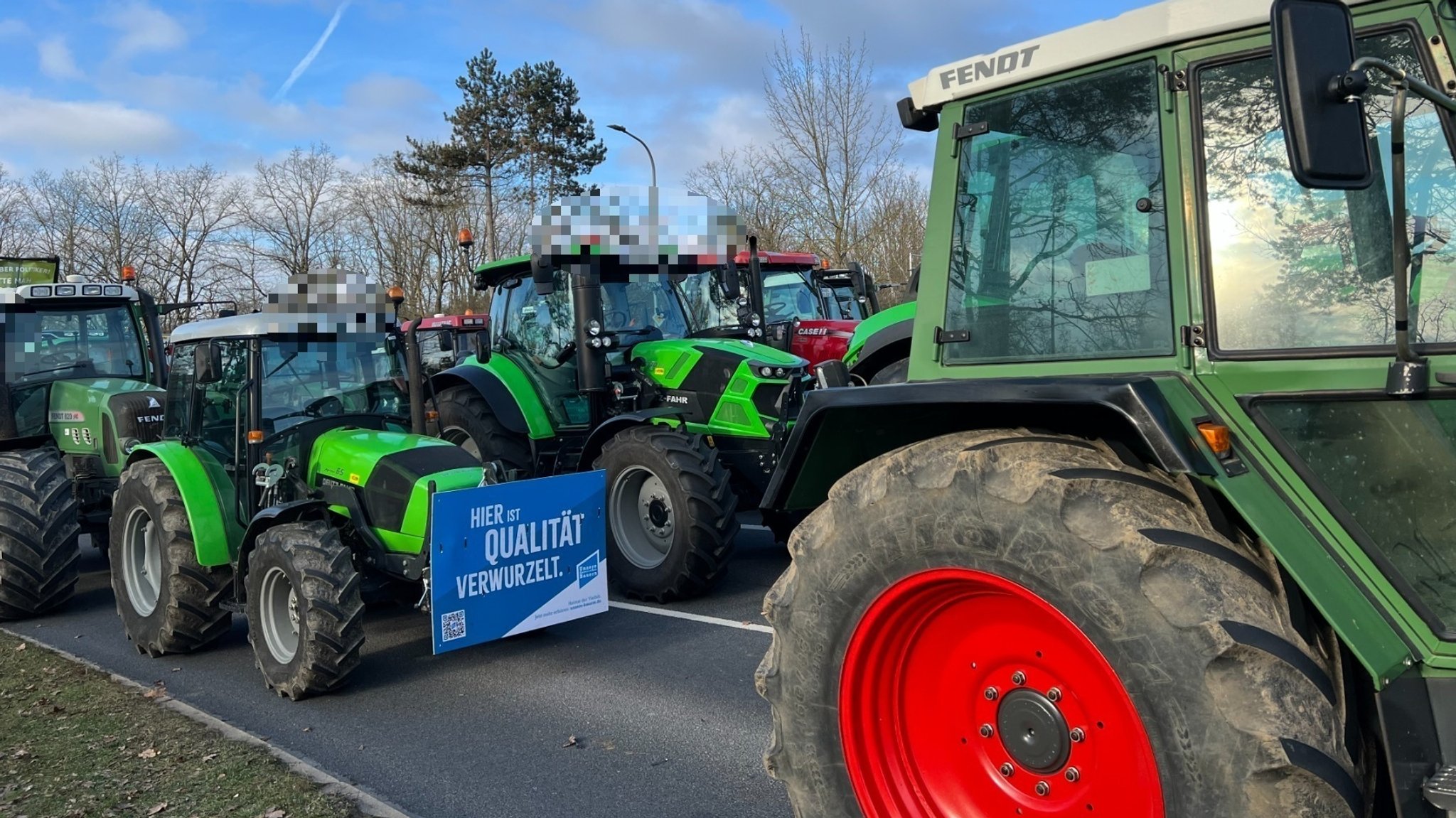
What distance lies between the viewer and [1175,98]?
2508mm

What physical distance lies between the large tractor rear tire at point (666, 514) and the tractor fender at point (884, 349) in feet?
4.14

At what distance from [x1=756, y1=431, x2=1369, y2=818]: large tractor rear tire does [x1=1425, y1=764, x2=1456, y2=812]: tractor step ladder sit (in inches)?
4.7

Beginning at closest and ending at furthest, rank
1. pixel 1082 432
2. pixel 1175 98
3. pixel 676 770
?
pixel 1175 98 → pixel 1082 432 → pixel 676 770

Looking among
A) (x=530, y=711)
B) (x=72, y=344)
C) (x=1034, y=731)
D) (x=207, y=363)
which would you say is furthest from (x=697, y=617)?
(x=72, y=344)

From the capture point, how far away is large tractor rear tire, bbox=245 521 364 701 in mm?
5211

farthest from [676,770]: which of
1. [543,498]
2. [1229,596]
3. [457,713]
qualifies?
[1229,596]

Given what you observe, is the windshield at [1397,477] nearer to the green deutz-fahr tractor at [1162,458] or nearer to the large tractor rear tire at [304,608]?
the green deutz-fahr tractor at [1162,458]

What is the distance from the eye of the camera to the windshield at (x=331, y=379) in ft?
20.2

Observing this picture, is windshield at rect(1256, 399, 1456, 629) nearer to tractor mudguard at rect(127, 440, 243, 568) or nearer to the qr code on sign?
the qr code on sign

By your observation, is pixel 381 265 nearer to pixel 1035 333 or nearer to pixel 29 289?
pixel 29 289

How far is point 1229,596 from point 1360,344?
25.6 inches

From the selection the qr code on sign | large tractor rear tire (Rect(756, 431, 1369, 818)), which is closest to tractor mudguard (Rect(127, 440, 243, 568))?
the qr code on sign

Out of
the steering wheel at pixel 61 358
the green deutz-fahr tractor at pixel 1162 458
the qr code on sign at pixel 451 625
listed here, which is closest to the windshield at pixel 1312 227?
the green deutz-fahr tractor at pixel 1162 458

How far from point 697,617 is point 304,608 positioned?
2496mm
